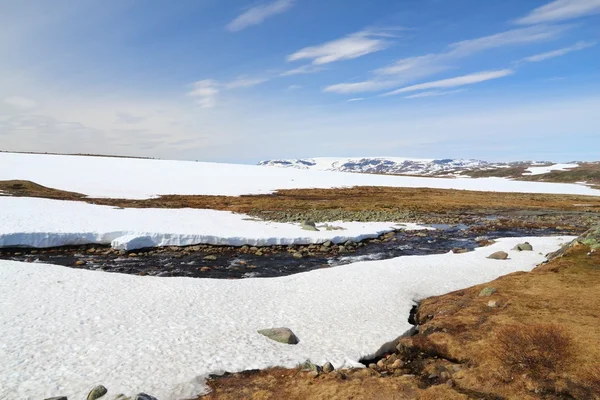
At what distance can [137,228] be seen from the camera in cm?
2600

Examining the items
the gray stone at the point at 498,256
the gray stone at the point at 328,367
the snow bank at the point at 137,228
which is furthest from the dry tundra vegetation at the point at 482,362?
the snow bank at the point at 137,228

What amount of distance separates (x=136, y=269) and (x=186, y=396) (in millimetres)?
12772

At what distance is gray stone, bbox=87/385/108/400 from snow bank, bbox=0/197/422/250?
1677cm

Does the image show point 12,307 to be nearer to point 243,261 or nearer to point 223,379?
point 223,379

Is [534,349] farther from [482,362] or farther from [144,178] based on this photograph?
[144,178]

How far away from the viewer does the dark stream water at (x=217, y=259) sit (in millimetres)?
19188

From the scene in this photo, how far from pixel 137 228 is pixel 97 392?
1990 cm

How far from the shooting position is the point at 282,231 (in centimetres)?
2862

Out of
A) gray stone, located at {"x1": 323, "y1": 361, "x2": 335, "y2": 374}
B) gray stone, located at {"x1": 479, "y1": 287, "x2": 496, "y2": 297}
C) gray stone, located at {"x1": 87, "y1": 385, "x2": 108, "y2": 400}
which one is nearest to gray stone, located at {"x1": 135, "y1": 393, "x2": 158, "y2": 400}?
gray stone, located at {"x1": 87, "y1": 385, "x2": 108, "y2": 400}

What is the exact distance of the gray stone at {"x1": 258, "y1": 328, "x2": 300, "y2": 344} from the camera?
10546 mm

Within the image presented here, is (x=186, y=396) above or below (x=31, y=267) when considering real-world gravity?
below

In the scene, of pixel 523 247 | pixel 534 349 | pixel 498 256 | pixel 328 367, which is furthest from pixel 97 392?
pixel 523 247

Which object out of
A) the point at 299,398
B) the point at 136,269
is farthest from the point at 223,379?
the point at 136,269

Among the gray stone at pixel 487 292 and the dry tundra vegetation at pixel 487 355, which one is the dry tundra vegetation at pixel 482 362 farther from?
the gray stone at pixel 487 292
